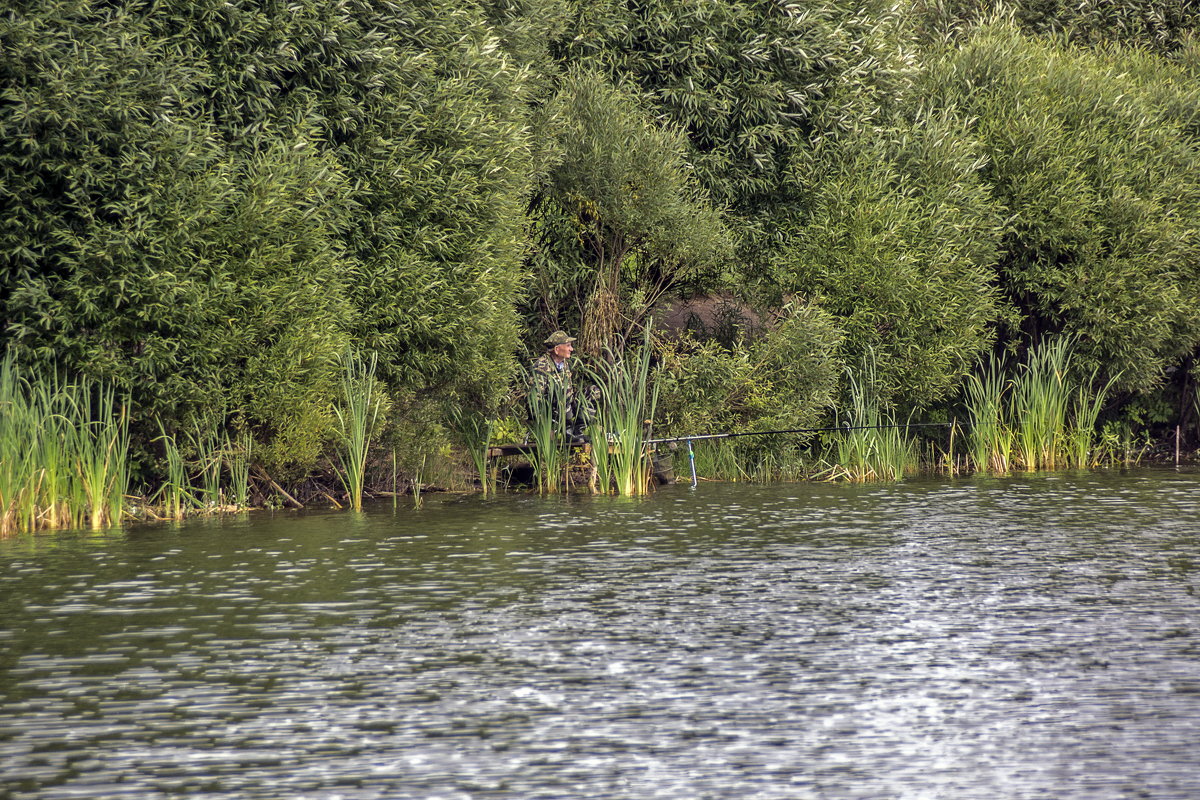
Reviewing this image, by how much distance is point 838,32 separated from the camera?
22.0 m

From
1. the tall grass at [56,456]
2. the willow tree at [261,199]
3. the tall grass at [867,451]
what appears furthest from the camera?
the tall grass at [867,451]

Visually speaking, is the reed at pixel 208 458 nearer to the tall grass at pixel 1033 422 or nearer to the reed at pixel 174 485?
the reed at pixel 174 485

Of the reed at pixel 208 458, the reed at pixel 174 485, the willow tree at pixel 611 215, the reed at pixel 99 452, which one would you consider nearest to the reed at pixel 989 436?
the willow tree at pixel 611 215

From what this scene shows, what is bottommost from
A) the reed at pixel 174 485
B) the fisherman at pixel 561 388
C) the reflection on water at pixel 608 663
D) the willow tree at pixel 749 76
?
the reflection on water at pixel 608 663

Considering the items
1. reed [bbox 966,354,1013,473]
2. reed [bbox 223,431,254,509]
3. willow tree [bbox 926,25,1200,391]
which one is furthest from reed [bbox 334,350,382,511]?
willow tree [bbox 926,25,1200,391]

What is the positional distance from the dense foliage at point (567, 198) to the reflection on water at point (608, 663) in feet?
9.58

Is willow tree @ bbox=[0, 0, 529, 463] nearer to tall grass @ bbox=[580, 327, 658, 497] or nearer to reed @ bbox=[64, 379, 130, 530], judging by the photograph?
reed @ bbox=[64, 379, 130, 530]

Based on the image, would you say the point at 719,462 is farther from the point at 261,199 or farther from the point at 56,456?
the point at 56,456

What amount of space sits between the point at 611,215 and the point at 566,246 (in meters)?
0.98

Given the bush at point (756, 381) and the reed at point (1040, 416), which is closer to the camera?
the bush at point (756, 381)

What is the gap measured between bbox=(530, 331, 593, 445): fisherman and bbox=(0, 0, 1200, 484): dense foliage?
2.05 feet

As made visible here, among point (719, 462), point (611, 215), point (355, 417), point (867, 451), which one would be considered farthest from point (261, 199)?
point (867, 451)

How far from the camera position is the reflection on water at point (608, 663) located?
5.94m

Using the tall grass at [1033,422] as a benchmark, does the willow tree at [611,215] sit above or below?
above
